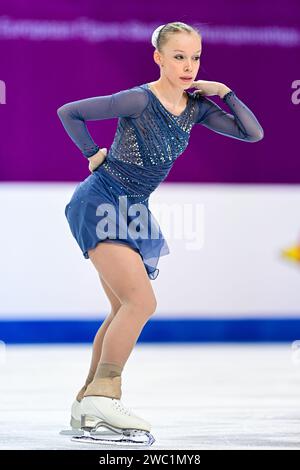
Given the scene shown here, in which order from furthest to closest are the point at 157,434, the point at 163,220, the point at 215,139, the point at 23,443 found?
the point at 215,139
the point at 163,220
the point at 157,434
the point at 23,443

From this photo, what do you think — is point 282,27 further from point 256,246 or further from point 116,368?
point 116,368

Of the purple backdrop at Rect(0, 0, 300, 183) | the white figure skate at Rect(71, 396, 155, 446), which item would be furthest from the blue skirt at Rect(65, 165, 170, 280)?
the purple backdrop at Rect(0, 0, 300, 183)

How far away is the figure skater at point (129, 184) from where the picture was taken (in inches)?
109

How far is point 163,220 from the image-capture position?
5.72m

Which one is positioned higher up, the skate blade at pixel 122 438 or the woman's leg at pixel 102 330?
the woman's leg at pixel 102 330

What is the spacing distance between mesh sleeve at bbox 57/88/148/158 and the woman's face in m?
0.09

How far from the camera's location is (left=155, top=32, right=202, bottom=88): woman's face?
2805 mm

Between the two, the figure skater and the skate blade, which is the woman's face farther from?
the skate blade


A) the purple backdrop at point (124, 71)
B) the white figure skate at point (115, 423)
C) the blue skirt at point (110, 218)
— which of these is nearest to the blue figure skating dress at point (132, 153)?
the blue skirt at point (110, 218)

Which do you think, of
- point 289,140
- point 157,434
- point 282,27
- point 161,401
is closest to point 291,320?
point 289,140

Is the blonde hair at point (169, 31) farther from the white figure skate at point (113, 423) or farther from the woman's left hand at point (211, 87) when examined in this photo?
the white figure skate at point (113, 423)

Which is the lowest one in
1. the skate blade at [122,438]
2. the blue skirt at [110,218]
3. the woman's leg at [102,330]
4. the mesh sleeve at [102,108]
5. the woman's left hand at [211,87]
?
the skate blade at [122,438]

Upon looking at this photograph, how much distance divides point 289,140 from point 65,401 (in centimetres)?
282

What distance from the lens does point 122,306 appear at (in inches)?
110
